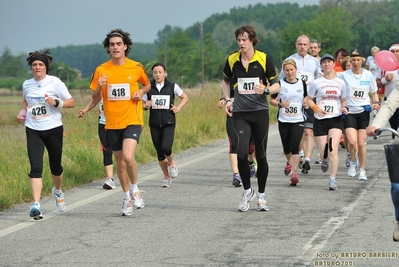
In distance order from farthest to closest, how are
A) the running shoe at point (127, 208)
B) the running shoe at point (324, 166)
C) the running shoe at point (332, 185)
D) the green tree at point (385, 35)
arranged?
the green tree at point (385, 35) < the running shoe at point (324, 166) < the running shoe at point (332, 185) < the running shoe at point (127, 208)

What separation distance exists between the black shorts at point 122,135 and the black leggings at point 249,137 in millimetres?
1115

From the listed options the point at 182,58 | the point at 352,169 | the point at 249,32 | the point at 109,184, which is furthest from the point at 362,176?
the point at 182,58

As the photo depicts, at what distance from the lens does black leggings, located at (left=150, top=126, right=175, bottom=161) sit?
1312 centimetres

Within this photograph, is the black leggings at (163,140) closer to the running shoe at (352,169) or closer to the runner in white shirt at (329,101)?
the runner in white shirt at (329,101)

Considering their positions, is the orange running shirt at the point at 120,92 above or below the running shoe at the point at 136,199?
above

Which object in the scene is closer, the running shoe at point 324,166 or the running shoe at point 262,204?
the running shoe at point 262,204

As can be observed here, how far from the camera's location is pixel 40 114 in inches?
410

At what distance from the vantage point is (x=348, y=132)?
13398mm

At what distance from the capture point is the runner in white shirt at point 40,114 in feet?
34.0

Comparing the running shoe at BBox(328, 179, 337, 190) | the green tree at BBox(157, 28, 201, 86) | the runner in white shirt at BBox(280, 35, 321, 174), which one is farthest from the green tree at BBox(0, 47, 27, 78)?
the running shoe at BBox(328, 179, 337, 190)

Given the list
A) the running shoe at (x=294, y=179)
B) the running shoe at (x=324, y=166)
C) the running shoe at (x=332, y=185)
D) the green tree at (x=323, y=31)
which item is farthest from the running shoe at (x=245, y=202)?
the green tree at (x=323, y=31)

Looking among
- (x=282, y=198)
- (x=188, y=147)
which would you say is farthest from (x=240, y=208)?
(x=188, y=147)

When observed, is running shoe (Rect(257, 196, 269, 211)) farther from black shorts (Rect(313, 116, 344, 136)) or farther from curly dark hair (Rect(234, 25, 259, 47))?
black shorts (Rect(313, 116, 344, 136))

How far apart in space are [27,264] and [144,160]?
340 inches
